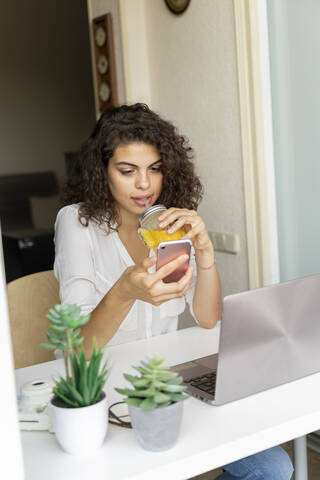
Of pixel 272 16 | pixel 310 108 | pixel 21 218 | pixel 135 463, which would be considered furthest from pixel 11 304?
pixel 21 218

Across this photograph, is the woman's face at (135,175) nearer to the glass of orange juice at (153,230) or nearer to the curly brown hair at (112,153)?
the curly brown hair at (112,153)

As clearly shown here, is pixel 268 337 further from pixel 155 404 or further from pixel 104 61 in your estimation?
pixel 104 61

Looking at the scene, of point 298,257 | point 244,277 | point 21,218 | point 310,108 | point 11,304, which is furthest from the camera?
point 21,218

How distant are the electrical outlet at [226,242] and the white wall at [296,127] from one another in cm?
21

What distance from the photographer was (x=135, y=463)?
865 mm

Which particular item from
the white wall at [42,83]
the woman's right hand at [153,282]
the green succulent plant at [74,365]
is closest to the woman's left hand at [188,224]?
the woman's right hand at [153,282]

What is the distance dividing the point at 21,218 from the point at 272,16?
3.19 meters

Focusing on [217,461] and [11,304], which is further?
[11,304]

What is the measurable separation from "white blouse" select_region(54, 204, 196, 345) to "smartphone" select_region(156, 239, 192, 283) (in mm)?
355

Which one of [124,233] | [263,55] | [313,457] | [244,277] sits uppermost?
[263,55]

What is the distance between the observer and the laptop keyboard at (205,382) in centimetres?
112

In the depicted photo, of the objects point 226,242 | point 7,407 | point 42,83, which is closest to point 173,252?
point 7,407

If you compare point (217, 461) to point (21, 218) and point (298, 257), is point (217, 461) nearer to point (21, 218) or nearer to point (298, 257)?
point (298, 257)

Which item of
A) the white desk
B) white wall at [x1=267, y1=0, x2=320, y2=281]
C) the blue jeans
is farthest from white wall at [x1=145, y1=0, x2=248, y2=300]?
the white desk
